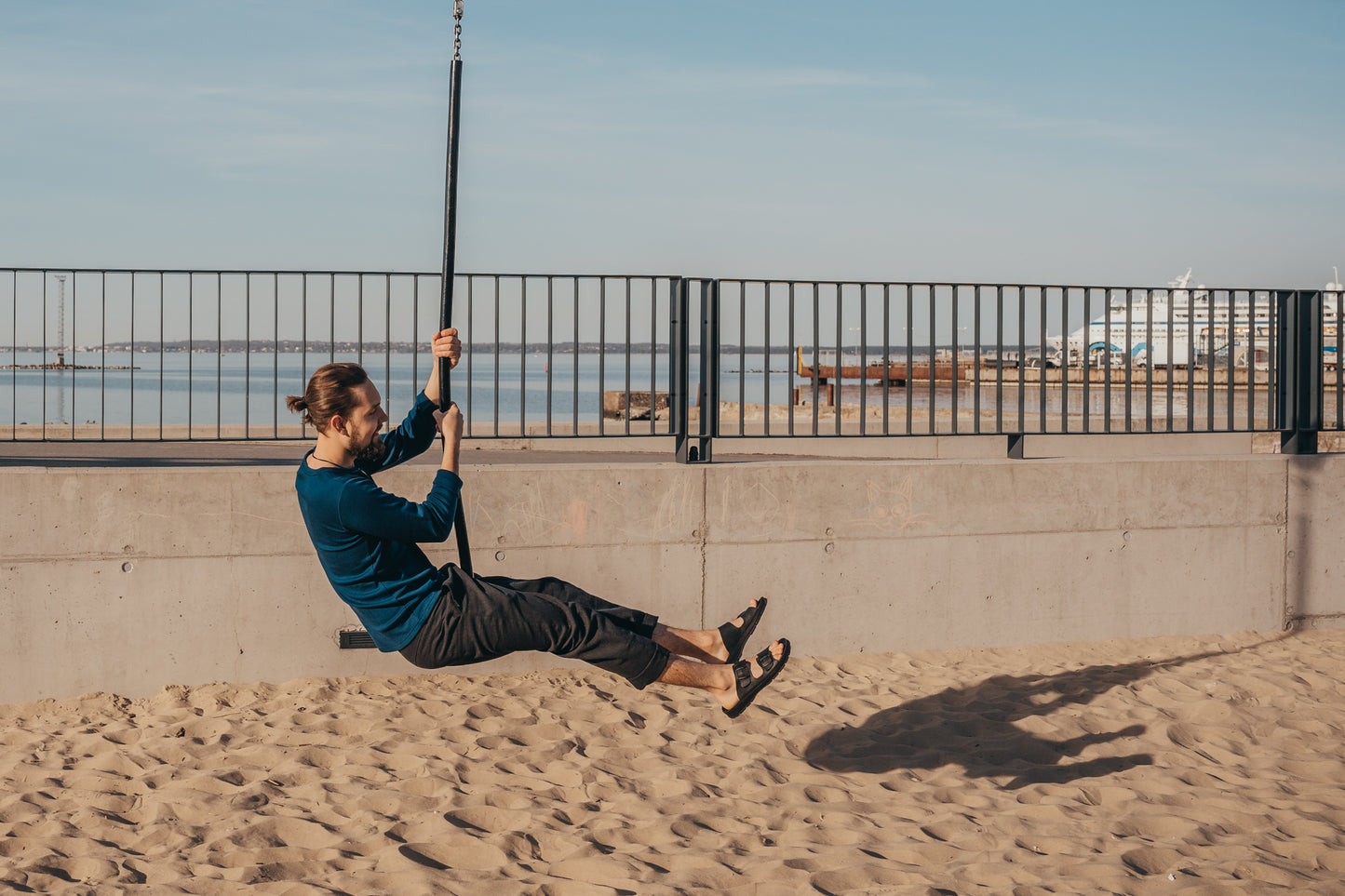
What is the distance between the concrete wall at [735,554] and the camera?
21.2 ft

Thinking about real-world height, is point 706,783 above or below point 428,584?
below

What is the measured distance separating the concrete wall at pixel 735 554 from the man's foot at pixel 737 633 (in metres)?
2.48

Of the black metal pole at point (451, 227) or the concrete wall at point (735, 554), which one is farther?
the concrete wall at point (735, 554)

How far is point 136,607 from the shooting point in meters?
6.53

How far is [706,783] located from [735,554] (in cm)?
211

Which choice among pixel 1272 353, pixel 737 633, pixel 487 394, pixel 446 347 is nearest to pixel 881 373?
pixel 1272 353

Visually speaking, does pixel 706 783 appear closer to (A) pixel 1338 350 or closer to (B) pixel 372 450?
(B) pixel 372 450

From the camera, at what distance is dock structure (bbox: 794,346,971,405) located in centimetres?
767

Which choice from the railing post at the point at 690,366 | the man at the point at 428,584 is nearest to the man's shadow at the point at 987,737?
the man at the point at 428,584

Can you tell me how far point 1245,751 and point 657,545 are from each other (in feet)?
11.3

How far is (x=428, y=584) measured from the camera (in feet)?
14.0

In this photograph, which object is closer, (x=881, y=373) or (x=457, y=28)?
(x=457, y=28)

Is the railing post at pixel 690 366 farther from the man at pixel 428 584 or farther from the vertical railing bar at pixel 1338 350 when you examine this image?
the vertical railing bar at pixel 1338 350

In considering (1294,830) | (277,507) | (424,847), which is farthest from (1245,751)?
(277,507)
